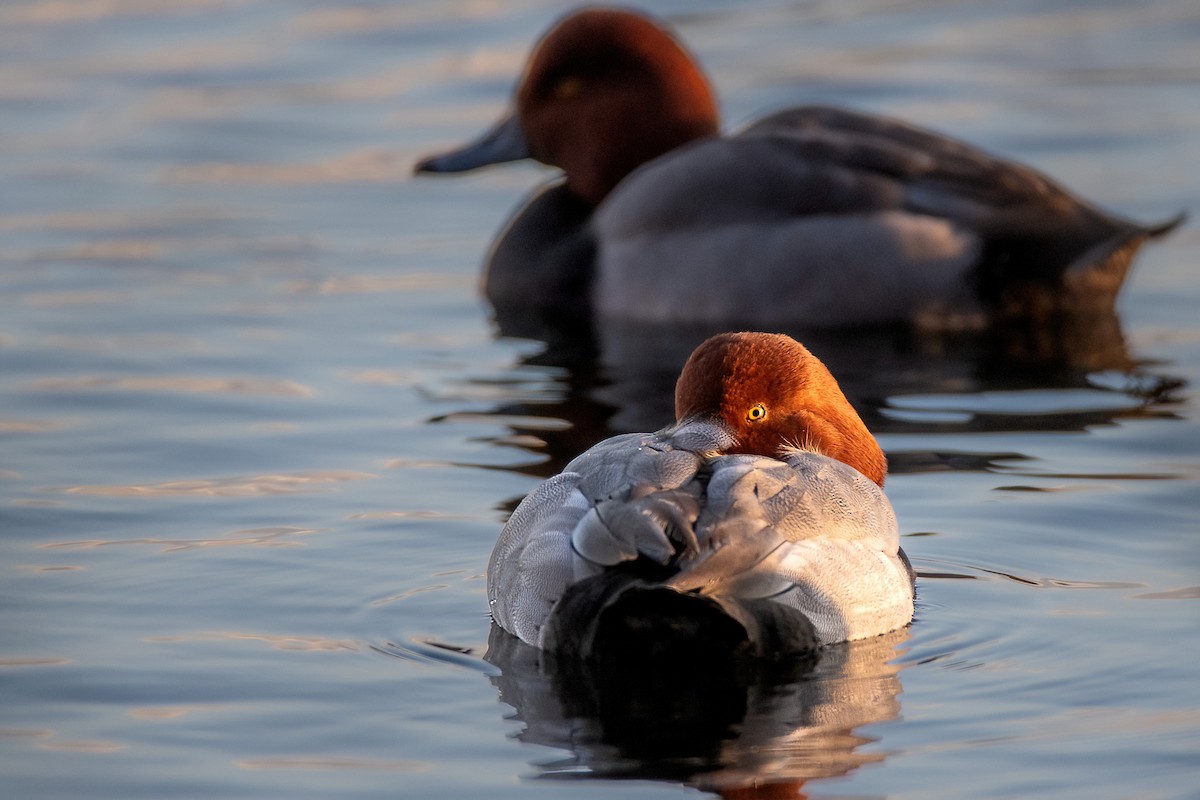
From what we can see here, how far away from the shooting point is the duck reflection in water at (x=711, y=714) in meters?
4.63

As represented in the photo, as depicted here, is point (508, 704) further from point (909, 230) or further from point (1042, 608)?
point (909, 230)

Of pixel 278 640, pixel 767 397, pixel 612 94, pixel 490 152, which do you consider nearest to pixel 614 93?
pixel 612 94

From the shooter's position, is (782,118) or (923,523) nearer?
(923,523)

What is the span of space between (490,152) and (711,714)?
20.6ft

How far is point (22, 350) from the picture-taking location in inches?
361

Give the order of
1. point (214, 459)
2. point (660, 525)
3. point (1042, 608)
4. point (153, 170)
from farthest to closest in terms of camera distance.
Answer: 1. point (153, 170)
2. point (214, 459)
3. point (1042, 608)
4. point (660, 525)

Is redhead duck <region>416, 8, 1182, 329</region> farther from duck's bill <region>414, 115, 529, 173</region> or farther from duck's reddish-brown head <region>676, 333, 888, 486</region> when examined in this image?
duck's reddish-brown head <region>676, 333, 888, 486</region>

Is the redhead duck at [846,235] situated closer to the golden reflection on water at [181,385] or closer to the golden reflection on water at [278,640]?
the golden reflection on water at [181,385]

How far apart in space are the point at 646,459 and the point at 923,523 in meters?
1.72

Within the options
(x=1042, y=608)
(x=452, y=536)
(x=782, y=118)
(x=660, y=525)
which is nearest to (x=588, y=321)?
(x=782, y=118)

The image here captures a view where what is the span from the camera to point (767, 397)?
588 cm

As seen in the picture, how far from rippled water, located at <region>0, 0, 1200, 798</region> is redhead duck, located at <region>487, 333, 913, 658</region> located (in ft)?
0.49

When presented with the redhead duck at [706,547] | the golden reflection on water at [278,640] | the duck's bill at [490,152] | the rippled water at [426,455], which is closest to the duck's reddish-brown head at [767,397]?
the redhead duck at [706,547]

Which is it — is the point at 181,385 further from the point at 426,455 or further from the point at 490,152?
the point at 490,152
